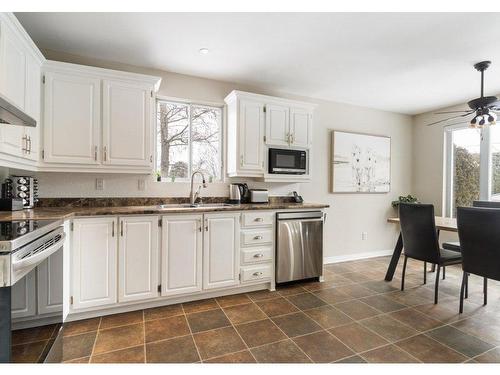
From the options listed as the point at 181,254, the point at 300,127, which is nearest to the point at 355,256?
the point at 300,127

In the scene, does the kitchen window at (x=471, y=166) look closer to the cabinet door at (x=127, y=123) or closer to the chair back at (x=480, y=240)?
the chair back at (x=480, y=240)

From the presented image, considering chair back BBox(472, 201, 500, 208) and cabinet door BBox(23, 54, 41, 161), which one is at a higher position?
cabinet door BBox(23, 54, 41, 161)

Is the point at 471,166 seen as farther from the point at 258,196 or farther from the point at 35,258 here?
the point at 35,258

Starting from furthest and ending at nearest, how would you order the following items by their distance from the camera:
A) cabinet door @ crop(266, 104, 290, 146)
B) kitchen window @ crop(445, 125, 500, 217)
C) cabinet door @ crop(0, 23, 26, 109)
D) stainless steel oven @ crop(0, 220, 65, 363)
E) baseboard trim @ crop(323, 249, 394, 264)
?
baseboard trim @ crop(323, 249, 394, 264) → kitchen window @ crop(445, 125, 500, 217) → cabinet door @ crop(266, 104, 290, 146) → cabinet door @ crop(0, 23, 26, 109) → stainless steel oven @ crop(0, 220, 65, 363)

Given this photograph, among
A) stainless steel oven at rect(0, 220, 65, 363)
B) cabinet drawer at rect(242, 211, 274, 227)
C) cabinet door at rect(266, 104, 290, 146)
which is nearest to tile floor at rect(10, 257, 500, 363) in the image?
stainless steel oven at rect(0, 220, 65, 363)

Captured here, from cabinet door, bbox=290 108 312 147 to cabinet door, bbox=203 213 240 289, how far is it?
135 cm

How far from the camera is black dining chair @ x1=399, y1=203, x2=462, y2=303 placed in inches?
105

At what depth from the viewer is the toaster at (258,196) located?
328 centimetres

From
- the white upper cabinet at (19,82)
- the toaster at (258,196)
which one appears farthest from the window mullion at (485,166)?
the white upper cabinet at (19,82)

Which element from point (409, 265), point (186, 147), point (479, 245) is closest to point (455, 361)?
point (479, 245)

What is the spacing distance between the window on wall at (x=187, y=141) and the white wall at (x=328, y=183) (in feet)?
0.50

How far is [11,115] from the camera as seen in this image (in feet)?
5.39

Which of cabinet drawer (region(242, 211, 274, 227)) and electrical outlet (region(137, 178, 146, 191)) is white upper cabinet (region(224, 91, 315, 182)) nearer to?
cabinet drawer (region(242, 211, 274, 227))
